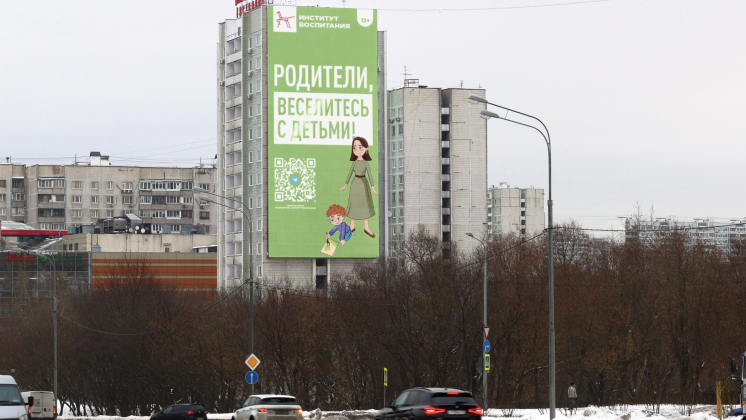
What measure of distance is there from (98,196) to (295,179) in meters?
76.9

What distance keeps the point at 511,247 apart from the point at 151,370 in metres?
24.4

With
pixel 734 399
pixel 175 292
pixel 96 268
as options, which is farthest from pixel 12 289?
pixel 734 399

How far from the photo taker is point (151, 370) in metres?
70.6

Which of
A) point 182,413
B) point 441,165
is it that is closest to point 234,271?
point 441,165

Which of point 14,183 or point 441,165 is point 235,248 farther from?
point 14,183

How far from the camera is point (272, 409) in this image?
35500 millimetres

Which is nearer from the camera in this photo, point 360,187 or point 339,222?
point 339,222

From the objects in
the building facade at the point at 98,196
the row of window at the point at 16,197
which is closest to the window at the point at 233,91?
the building facade at the point at 98,196

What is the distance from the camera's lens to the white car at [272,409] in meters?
35.4

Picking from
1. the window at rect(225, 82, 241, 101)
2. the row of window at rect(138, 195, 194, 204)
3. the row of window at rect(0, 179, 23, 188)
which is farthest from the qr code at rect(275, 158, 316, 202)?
the row of window at rect(0, 179, 23, 188)

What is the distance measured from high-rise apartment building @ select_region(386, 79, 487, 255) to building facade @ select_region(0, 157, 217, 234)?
51231mm

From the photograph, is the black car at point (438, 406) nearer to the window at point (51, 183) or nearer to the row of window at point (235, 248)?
the row of window at point (235, 248)

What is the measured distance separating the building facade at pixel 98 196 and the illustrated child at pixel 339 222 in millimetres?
66716

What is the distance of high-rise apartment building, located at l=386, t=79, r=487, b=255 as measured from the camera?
423 feet
